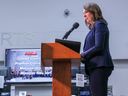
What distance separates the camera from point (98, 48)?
1.94 meters

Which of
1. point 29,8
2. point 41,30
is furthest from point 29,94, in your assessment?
point 29,8

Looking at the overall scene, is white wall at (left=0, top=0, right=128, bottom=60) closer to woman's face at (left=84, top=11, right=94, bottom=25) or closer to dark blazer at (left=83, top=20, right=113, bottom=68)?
woman's face at (left=84, top=11, right=94, bottom=25)

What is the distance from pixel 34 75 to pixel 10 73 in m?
0.36

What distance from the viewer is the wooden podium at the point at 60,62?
167 cm

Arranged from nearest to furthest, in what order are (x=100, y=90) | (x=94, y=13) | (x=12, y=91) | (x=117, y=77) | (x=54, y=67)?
(x=54, y=67) < (x=100, y=90) < (x=94, y=13) < (x=12, y=91) < (x=117, y=77)

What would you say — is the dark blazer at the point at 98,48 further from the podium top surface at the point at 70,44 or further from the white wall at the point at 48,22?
the white wall at the point at 48,22

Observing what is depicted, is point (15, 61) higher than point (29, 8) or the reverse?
the reverse

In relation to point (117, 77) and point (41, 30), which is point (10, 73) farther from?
point (117, 77)

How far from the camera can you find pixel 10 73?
14.1 ft

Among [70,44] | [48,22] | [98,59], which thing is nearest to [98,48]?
[98,59]

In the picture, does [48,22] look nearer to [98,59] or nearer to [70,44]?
[98,59]

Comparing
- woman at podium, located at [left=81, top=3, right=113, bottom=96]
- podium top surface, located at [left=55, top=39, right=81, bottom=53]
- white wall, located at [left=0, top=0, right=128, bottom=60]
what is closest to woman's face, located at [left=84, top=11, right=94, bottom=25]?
woman at podium, located at [left=81, top=3, right=113, bottom=96]

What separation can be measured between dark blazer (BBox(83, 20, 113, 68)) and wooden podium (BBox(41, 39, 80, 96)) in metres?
0.22

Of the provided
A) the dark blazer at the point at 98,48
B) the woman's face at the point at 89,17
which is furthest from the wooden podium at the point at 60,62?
the woman's face at the point at 89,17
